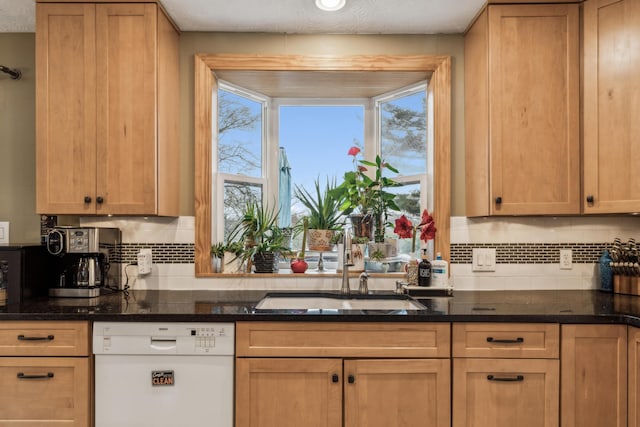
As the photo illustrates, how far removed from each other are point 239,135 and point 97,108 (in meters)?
0.80

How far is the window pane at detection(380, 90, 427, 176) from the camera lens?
101 inches

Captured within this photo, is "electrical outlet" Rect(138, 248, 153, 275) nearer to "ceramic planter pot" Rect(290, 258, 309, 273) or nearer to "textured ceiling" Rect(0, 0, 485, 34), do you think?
"ceramic planter pot" Rect(290, 258, 309, 273)

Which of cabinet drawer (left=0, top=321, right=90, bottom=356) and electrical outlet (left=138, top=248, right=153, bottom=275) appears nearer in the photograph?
cabinet drawer (left=0, top=321, right=90, bottom=356)

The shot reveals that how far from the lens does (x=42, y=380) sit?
173cm

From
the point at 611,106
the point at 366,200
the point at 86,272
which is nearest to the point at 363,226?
the point at 366,200

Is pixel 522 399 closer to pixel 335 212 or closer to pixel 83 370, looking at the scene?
pixel 335 212

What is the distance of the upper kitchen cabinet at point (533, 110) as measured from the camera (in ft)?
6.84

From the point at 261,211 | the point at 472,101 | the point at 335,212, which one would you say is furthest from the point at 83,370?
the point at 472,101

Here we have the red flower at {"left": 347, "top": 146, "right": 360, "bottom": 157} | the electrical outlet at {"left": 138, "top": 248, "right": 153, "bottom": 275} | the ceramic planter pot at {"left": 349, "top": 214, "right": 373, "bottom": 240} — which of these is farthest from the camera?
the red flower at {"left": 347, "top": 146, "right": 360, "bottom": 157}

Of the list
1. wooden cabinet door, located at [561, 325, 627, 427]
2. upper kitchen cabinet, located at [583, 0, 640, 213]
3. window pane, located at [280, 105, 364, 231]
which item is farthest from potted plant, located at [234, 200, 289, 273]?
upper kitchen cabinet, located at [583, 0, 640, 213]

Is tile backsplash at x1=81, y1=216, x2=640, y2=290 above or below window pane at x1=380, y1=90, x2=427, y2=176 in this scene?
below

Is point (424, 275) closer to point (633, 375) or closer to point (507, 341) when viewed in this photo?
point (507, 341)

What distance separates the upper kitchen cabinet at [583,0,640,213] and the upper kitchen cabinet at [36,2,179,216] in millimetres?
2066

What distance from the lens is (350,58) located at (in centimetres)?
237
